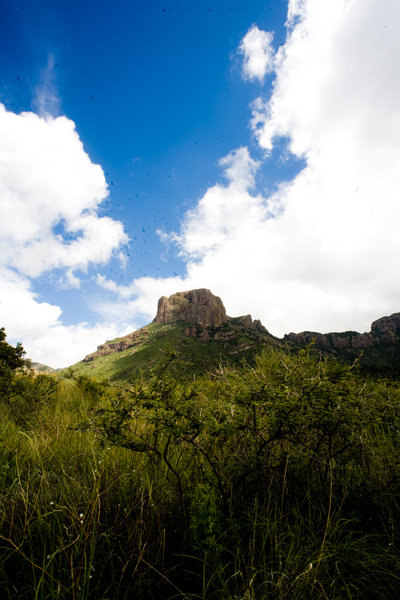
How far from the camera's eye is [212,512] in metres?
1.67

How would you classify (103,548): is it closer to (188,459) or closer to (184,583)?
(184,583)

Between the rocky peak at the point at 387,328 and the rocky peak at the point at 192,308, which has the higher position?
the rocky peak at the point at 192,308

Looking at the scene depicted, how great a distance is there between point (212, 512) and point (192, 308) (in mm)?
149715

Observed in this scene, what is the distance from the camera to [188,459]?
2.72m

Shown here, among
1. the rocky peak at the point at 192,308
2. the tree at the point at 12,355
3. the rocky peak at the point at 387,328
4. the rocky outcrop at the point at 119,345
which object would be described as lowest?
the tree at the point at 12,355

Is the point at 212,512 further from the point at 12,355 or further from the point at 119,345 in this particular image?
the point at 119,345

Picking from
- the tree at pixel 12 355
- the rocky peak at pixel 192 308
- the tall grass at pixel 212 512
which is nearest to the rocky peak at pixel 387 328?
the rocky peak at pixel 192 308

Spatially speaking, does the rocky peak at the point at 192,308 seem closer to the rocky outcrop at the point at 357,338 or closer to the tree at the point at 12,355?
the rocky outcrop at the point at 357,338

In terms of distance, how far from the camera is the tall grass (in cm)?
Answer: 139

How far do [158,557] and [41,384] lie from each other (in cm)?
588

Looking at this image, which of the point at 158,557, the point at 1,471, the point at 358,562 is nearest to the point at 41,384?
the point at 1,471

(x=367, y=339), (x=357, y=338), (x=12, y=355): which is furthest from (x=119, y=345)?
(x=12, y=355)

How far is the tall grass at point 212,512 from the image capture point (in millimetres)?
1386

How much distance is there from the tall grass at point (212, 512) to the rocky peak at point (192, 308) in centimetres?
12856
